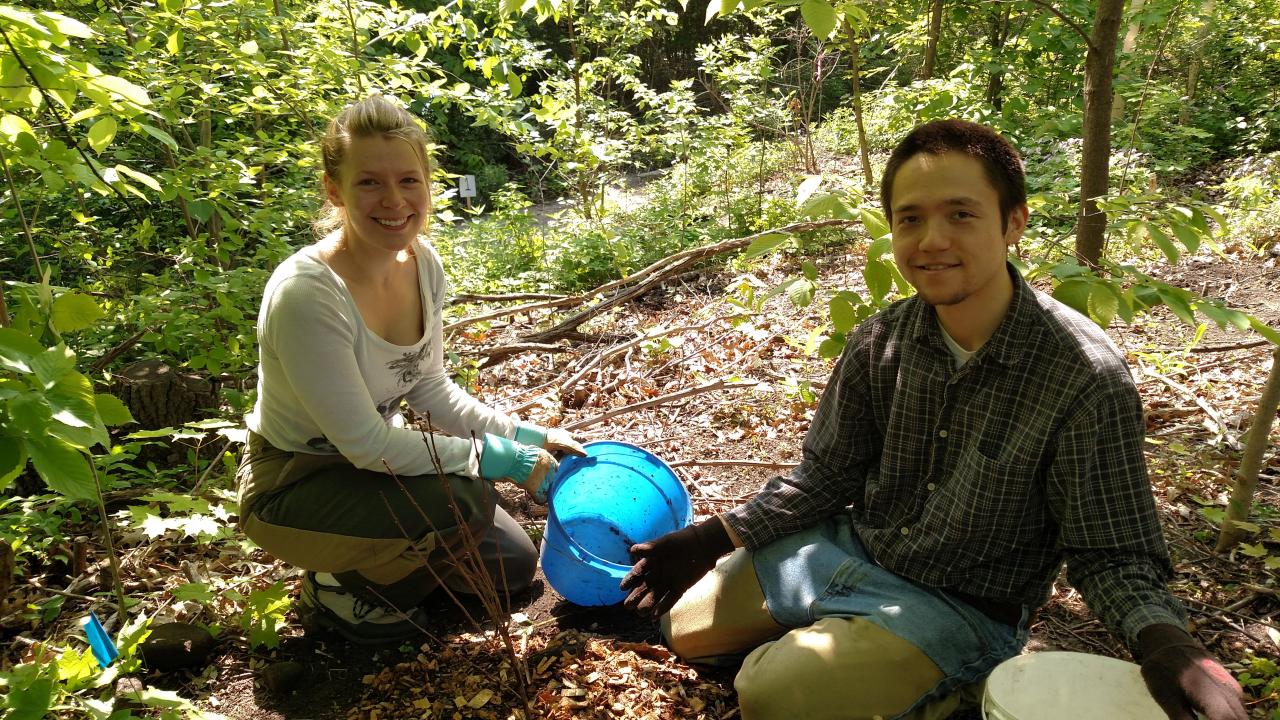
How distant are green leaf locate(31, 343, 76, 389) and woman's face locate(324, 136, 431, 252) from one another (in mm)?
1033

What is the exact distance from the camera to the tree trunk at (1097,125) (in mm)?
2410

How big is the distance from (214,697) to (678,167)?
26.3 ft

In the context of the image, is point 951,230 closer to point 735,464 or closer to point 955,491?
point 955,491

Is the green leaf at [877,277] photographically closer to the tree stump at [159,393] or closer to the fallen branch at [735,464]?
the fallen branch at [735,464]

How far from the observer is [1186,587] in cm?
222

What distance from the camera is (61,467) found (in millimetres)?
1217

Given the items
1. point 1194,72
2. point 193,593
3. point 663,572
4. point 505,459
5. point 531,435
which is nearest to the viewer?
point 663,572

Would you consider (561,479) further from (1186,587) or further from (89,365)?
(89,365)

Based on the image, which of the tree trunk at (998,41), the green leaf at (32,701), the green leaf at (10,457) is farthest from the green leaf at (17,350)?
the tree trunk at (998,41)

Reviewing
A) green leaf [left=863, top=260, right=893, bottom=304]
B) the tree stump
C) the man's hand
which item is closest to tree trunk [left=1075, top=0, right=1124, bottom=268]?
green leaf [left=863, top=260, right=893, bottom=304]

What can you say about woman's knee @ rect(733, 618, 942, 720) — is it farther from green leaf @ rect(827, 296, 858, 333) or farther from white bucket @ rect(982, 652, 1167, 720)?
green leaf @ rect(827, 296, 858, 333)

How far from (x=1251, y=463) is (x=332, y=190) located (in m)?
2.84

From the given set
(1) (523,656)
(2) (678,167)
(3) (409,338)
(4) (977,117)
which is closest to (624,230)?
(2) (678,167)

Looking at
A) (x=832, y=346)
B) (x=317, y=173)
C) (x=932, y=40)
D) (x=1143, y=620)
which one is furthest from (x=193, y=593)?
(x=932, y=40)
